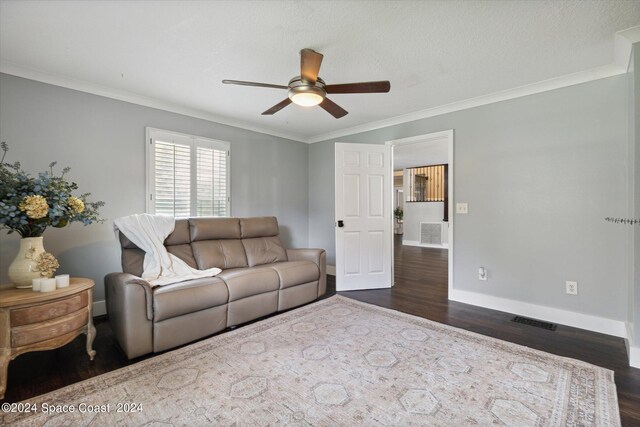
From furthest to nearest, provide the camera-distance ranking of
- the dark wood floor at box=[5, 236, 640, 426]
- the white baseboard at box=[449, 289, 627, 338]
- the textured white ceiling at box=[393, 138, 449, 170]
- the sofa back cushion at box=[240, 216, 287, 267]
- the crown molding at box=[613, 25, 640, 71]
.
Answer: the textured white ceiling at box=[393, 138, 449, 170] → the sofa back cushion at box=[240, 216, 287, 267] → the white baseboard at box=[449, 289, 627, 338] → the crown molding at box=[613, 25, 640, 71] → the dark wood floor at box=[5, 236, 640, 426]

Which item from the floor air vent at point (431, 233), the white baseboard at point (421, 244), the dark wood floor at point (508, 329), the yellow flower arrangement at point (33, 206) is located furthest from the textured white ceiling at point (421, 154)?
the yellow flower arrangement at point (33, 206)

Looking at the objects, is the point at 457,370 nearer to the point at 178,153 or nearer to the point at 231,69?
the point at 231,69

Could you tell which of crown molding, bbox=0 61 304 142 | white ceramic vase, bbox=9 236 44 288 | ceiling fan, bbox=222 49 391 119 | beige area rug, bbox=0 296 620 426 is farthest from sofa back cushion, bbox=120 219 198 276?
ceiling fan, bbox=222 49 391 119

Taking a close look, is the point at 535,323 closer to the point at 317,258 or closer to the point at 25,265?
the point at 317,258

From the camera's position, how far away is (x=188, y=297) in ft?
7.97

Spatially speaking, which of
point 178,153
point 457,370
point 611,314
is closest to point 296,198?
point 178,153

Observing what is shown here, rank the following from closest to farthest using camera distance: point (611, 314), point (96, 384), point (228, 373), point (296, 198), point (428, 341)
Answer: point (96, 384) < point (228, 373) < point (428, 341) < point (611, 314) < point (296, 198)

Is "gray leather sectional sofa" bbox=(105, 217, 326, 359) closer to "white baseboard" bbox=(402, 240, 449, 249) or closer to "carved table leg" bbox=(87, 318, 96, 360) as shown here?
"carved table leg" bbox=(87, 318, 96, 360)

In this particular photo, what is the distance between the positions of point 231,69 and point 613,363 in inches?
155

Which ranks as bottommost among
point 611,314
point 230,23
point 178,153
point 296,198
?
point 611,314

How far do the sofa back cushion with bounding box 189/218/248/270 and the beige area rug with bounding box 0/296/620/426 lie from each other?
97cm

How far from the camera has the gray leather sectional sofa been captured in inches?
88.3

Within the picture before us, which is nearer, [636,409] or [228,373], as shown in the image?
[636,409]

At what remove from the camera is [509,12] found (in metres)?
1.91
